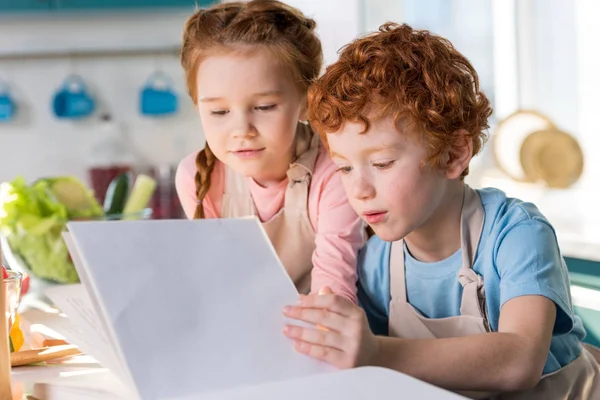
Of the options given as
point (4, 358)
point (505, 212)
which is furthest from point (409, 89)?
point (4, 358)

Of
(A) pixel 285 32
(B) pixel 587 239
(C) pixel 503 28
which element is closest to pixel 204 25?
(A) pixel 285 32

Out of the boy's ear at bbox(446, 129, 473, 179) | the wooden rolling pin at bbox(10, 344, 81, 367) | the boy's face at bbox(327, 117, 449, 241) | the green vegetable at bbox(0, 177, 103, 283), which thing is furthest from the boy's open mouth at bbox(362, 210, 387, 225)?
the green vegetable at bbox(0, 177, 103, 283)

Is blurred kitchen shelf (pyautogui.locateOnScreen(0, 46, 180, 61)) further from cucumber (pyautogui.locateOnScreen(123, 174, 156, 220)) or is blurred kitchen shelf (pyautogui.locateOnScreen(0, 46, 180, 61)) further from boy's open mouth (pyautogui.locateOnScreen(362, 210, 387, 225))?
boy's open mouth (pyautogui.locateOnScreen(362, 210, 387, 225))

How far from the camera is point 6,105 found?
3.65 m

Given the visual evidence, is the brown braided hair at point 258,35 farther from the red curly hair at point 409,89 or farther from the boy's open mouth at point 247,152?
the red curly hair at point 409,89

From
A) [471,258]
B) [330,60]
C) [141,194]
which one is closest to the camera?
[471,258]

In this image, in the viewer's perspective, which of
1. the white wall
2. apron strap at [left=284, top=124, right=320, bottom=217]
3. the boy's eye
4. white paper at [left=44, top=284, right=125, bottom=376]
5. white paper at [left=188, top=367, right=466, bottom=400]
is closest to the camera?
white paper at [left=188, top=367, right=466, bottom=400]

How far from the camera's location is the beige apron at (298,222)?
1374 mm

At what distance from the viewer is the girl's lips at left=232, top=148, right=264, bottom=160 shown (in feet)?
4.20

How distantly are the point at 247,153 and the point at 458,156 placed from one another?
1.19 ft

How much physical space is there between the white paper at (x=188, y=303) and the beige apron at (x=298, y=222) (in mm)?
440

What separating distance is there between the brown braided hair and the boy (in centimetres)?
22

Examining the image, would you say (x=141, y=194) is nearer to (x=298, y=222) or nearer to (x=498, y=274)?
(x=298, y=222)

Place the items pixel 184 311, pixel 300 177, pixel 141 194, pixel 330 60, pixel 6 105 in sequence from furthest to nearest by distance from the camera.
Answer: pixel 6 105 → pixel 330 60 → pixel 141 194 → pixel 300 177 → pixel 184 311
